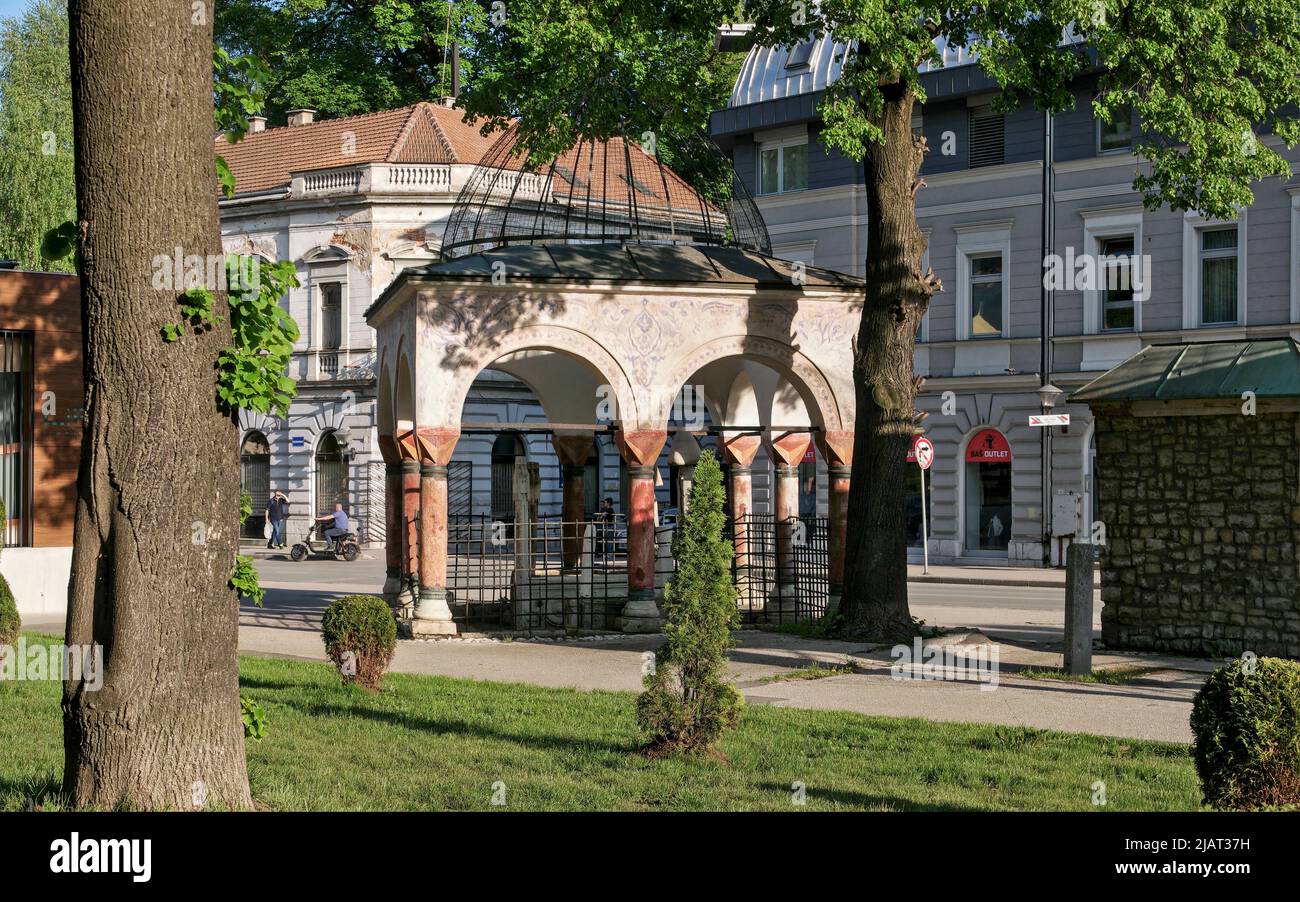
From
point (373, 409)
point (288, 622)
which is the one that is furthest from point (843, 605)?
point (373, 409)

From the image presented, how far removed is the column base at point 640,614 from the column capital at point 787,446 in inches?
169

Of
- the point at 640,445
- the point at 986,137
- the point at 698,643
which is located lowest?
the point at 698,643

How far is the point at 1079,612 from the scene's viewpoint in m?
14.2

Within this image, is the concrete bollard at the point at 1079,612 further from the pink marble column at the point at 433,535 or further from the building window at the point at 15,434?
the building window at the point at 15,434

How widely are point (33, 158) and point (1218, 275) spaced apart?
30.5 meters

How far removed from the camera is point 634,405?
63.1ft

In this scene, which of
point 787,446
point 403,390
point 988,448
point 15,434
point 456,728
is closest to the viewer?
point 456,728

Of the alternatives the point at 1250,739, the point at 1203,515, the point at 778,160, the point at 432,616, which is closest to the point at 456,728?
the point at 1250,739

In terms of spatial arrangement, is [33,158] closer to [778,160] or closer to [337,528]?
[337,528]

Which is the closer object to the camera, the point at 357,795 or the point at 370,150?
the point at 357,795

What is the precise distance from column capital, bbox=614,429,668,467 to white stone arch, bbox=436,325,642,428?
158mm

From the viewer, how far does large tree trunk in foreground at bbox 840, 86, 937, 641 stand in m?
17.5

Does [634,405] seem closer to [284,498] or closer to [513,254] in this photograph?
[513,254]
